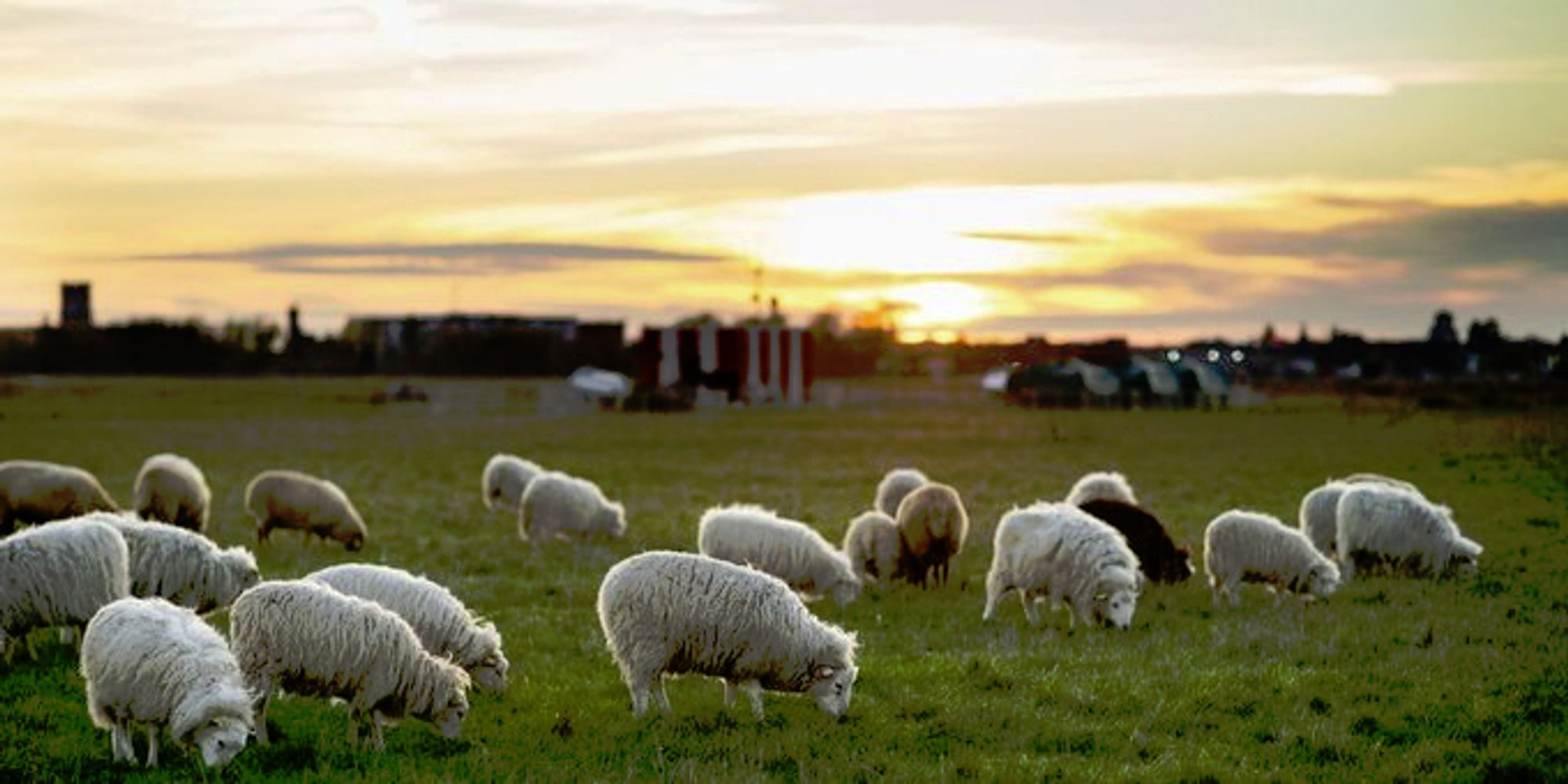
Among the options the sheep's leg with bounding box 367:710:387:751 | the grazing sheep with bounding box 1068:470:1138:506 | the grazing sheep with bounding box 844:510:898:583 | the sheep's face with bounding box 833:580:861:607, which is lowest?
the sheep's leg with bounding box 367:710:387:751

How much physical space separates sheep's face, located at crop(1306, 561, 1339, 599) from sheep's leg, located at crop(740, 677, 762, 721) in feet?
25.3

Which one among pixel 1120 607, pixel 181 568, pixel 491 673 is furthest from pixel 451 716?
pixel 1120 607

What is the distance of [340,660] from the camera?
33.9 feet

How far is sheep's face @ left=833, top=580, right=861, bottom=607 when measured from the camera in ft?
52.6

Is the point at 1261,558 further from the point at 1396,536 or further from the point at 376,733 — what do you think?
the point at 376,733

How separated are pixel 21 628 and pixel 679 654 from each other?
5.64m

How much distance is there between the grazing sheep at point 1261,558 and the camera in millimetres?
16516

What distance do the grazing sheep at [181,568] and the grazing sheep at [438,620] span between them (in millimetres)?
2061

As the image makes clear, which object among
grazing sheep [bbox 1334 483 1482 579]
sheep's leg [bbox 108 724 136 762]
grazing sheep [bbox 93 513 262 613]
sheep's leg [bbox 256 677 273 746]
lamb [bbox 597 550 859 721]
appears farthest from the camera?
grazing sheep [bbox 1334 483 1482 579]

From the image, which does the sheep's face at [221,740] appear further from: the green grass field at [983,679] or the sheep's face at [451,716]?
the sheep's face at [451,716]

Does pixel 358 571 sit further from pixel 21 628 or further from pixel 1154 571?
pixel 1154 571

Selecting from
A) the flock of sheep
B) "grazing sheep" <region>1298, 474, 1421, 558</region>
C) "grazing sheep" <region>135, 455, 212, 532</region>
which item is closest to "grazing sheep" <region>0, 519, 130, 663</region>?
the flock of sheep

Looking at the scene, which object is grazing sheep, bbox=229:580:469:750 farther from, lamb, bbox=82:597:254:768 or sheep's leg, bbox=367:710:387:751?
lamb, bbox=82:597:254:768

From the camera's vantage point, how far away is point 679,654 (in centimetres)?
1116
